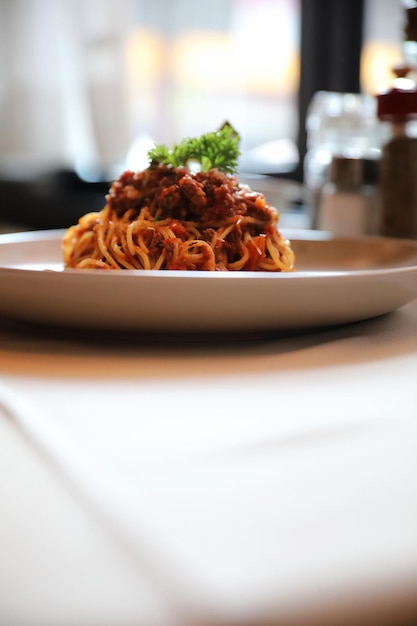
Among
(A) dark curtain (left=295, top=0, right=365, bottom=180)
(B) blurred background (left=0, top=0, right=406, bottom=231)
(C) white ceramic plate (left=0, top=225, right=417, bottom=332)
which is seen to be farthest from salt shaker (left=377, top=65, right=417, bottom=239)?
(A) dark curtain (left=295, top=0, right=365, bottom=180)

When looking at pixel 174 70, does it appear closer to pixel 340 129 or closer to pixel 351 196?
pixel 340 129

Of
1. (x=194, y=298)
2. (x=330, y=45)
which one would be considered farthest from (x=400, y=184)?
(x=330, y=45)

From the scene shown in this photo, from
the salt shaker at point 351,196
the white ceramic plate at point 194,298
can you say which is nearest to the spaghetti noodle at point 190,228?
the white ceramic plate at point 194,298

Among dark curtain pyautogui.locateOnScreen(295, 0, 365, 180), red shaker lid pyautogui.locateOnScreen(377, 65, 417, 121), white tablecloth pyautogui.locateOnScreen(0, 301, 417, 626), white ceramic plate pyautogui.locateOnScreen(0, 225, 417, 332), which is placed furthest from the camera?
dark curtain pyautogui.locateOnScreen(295, 0, 365, 180)

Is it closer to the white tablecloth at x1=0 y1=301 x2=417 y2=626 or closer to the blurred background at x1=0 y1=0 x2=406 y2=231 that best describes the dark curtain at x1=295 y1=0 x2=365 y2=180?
the blurred background at x1=0 y1=0 x2=406 y2=231

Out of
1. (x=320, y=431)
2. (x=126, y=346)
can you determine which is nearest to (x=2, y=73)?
(x=126, y=346)

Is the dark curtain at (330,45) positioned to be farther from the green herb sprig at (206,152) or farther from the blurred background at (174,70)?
the green herb sprig at (206,152)

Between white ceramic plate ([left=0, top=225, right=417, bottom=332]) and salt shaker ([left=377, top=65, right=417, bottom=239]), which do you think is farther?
salt shaker ([left=377, top=65, right=417, bottom=239])
